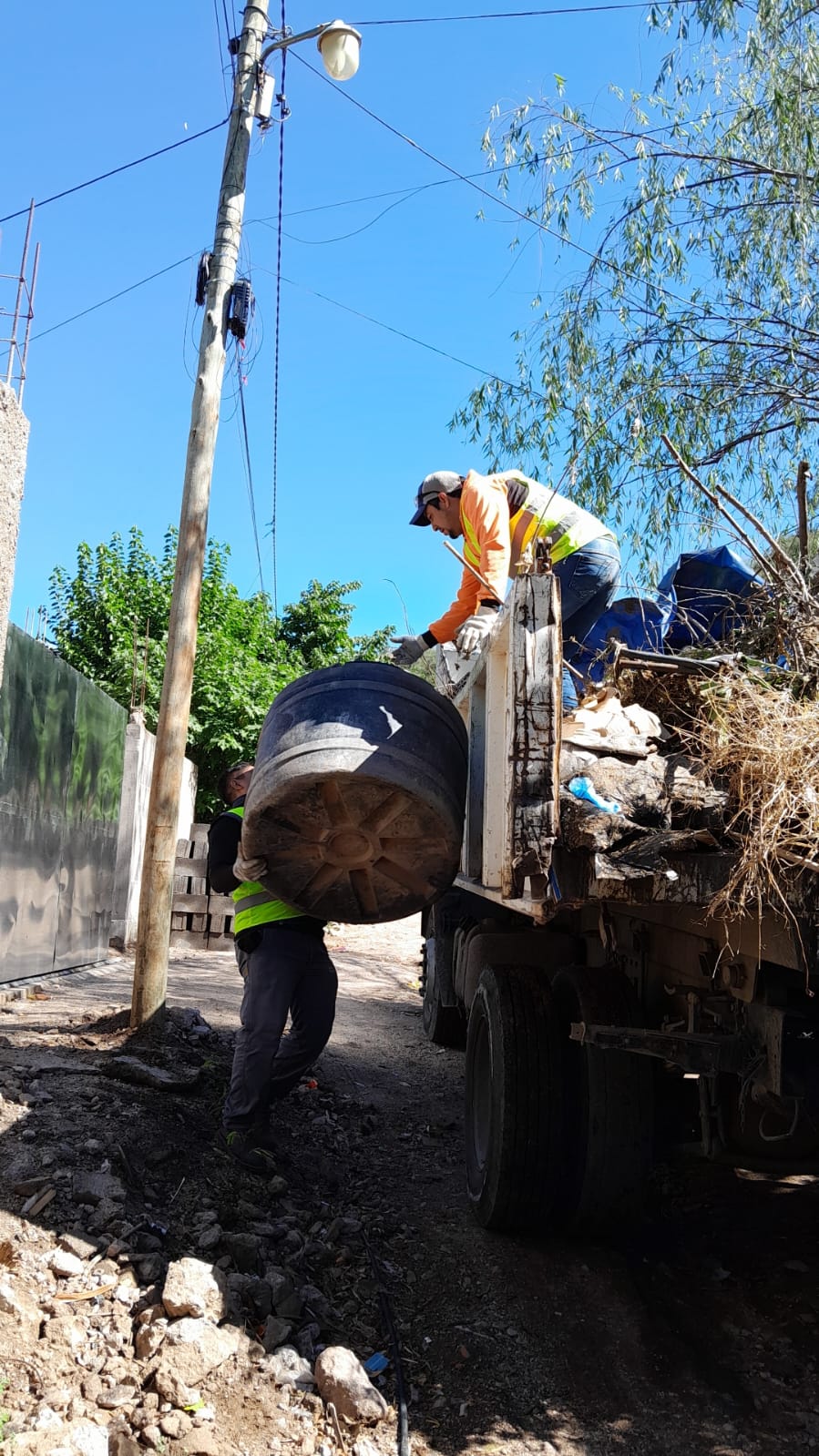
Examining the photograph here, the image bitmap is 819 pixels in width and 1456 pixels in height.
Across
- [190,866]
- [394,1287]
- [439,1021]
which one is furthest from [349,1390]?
[190,866]

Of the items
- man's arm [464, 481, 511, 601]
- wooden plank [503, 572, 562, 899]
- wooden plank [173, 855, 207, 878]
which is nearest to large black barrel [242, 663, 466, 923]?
wooden plank [503, 572, 562, 899]

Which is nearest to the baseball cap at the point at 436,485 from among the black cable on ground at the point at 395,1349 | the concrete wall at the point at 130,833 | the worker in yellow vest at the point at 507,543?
the worker in yellow vest at the point at 507,543

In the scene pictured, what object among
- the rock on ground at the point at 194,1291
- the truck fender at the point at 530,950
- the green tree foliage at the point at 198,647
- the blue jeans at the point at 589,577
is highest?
the green tree foliage at the point at 198,647

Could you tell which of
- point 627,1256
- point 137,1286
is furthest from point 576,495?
point 137,1286

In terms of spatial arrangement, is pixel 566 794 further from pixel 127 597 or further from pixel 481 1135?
pixel 127 597

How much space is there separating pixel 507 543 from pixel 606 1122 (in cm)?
215

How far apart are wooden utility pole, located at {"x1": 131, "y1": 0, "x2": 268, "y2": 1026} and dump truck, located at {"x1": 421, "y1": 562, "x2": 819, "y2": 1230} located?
1.65 m

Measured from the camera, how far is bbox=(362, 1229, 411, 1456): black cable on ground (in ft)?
8.79

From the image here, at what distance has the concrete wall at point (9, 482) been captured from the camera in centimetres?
309

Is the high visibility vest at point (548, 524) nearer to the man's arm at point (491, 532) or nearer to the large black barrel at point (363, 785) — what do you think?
the man's arm at point (491, 532)

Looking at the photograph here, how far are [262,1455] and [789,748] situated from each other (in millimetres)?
2080

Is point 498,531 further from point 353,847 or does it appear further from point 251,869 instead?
point 251,869

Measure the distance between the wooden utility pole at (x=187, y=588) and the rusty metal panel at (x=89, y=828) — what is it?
9.77ft

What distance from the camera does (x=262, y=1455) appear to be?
8.35ft
